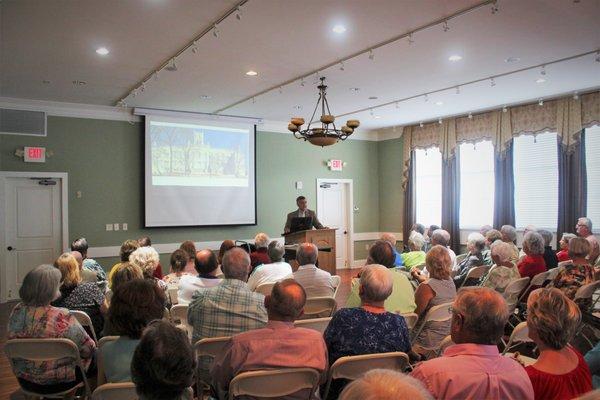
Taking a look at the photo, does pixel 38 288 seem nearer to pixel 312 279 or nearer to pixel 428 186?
pixel 312 279

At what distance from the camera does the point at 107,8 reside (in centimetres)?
409

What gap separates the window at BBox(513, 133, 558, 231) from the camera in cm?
812

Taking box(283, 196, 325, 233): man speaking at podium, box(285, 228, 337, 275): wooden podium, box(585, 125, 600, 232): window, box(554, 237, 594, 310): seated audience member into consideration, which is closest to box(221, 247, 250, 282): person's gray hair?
box(554, 237, 594, 310): seated audience member

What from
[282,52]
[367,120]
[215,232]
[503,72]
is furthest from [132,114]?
[503,72]

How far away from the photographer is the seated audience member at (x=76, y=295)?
3309mm

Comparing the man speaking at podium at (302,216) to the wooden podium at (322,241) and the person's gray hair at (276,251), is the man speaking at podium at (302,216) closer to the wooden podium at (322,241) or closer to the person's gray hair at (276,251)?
the wooden podium at (322,241)

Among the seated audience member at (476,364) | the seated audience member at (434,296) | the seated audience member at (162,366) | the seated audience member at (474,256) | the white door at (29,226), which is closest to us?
the seated audience member at (162,366)

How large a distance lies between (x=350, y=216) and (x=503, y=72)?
552 cm

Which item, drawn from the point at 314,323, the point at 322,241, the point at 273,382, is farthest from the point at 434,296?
the point at 322,241

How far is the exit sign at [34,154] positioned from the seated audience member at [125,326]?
21.7 feet

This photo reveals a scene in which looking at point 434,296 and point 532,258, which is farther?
point 532,258

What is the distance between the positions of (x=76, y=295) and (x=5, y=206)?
5.32m

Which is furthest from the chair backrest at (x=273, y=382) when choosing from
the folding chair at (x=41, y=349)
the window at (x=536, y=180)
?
the window at (x=536, y=180)

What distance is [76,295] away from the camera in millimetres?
3334
